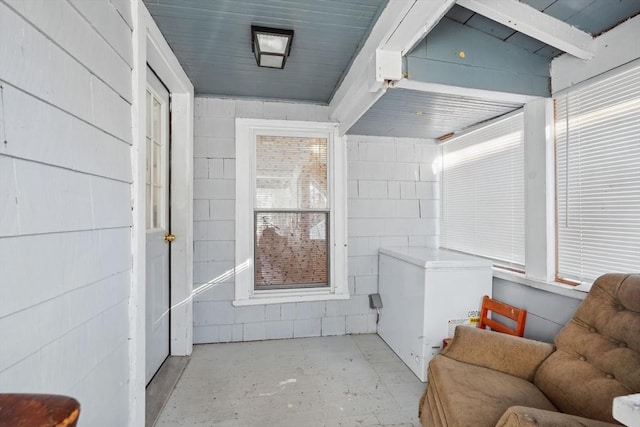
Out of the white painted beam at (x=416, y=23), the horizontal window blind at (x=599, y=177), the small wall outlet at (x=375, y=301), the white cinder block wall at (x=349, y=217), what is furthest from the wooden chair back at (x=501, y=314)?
the white painted beam at (x=416, y=23)

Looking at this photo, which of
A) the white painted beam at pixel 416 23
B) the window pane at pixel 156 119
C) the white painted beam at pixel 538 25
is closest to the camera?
the white painted beam at pixel 416 23

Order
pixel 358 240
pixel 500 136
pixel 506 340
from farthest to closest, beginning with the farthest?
pixel 358 240
pixel 500 136
pixel 506 340

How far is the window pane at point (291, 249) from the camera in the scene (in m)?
2.95

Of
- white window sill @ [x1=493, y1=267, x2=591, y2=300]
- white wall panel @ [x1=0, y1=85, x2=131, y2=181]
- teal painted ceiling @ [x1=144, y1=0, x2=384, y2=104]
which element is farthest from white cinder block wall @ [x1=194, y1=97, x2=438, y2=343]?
white wall panel @ [x1=0, y1=85, x2=131, y2=181]

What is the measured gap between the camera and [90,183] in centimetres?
113

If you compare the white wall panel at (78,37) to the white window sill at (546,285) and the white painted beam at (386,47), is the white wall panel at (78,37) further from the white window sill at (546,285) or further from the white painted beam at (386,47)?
the white window sill at (546,285)

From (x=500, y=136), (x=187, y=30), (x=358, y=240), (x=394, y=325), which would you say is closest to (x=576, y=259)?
(x=500, y=136)

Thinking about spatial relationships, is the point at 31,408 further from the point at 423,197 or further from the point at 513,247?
the point at 423,197

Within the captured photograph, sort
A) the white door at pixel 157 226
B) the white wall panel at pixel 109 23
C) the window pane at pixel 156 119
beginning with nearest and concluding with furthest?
the white wall panel at pixel 109 23
the white door at pixel 157 226
the window pane at pixel 156 119

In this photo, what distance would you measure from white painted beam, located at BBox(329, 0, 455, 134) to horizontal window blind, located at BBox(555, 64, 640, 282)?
115 cm

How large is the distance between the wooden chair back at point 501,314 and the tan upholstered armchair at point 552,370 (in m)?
0.41

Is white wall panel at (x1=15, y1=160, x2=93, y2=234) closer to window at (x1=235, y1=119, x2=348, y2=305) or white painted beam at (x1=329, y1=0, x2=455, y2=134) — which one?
white painted beam at (x1=329, y1=0, x2=455, y2=134)

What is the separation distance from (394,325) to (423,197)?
142 cm

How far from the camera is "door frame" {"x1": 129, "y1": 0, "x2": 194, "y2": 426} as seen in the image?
1.50 m
